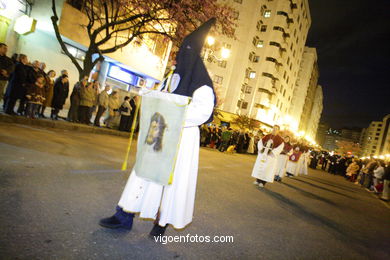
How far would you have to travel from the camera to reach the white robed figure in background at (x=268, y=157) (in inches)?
344

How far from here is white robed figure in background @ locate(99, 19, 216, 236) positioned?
9.84 ft

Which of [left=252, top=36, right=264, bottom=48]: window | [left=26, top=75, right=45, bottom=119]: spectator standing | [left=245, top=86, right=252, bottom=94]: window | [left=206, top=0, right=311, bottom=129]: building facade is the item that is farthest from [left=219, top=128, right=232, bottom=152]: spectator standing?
[left=252, top=36, right=264, bottom=48]: window

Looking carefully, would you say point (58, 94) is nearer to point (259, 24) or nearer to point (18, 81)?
point (18, 81)

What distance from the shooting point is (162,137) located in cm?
291

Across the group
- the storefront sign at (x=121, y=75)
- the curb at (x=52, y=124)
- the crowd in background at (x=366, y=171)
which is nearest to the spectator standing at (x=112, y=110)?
the curb at (x=52, y=124)

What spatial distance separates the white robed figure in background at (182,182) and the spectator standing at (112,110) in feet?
35.6

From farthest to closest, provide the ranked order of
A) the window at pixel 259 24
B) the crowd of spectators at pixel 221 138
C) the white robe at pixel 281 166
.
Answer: the window at pixel 259 24
the crowd of spectators at pixel 221 138
the white robe at pixel 281 166

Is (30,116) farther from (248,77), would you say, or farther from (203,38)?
(248,77)

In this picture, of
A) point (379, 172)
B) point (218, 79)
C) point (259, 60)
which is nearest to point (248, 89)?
A: point (259, 60)

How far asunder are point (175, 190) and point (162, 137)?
24.9 inches

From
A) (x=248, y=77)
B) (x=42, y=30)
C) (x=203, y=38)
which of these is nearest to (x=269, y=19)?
(x=248, y=77)

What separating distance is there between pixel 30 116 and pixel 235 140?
17571mm

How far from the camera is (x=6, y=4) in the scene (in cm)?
1295

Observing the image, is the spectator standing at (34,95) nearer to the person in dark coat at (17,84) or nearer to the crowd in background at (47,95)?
the crowd in background at (47,95)
